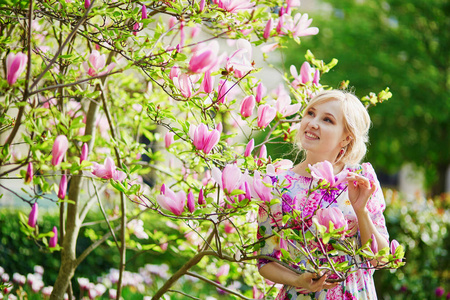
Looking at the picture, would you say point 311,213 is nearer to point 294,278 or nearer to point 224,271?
point 294,278

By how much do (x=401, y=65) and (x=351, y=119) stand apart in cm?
1229

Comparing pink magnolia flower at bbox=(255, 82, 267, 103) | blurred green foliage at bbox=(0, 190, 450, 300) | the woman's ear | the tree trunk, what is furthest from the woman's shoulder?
blurred green foliage at bbox=(0, 190, 450, 300)

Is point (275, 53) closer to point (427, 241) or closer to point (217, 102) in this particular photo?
point (427, 241)

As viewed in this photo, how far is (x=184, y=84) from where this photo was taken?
73.9 inches

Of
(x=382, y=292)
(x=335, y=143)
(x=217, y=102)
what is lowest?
(x=382, y=292)

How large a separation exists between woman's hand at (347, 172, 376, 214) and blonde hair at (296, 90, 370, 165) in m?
0.30

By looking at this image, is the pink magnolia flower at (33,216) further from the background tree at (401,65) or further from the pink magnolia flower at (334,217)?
the background tree at (401,65)

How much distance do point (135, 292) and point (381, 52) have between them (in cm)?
1103

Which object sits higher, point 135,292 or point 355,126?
point 355,126

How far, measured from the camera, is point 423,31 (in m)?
13.9

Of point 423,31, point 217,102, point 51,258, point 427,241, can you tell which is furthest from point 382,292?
point 423,31

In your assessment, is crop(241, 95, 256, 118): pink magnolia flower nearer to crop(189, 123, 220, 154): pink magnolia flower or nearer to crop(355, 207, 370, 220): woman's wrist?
crop(189, 123, 220, 154): pink magnolia flower

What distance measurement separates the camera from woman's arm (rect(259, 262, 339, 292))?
5.70 feet

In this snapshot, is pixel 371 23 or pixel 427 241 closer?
pixel 427 241
